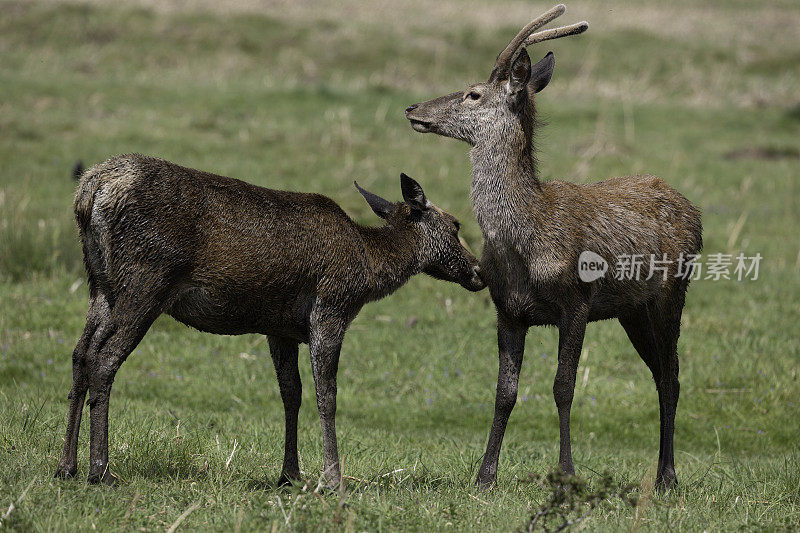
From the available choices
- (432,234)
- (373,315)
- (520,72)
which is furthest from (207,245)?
(373,315)

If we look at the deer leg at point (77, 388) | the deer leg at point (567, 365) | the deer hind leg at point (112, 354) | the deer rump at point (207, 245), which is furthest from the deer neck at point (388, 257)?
the deer leg at point (77, 388)

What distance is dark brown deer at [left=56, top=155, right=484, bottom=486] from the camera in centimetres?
586

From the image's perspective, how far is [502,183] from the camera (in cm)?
678

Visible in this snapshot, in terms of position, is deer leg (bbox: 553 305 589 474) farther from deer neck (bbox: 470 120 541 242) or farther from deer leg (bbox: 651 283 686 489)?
deer leg (bbox: 651 283 686 489)

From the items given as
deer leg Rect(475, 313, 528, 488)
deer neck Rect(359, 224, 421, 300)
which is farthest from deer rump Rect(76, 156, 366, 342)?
deer leg Rect(475, 313, 528, 488)

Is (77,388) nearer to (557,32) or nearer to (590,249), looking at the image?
(590,249)

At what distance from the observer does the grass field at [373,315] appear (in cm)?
612

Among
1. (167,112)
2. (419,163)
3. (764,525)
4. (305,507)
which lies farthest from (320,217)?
(167,112)

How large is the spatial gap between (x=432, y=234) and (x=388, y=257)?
1.54 ft

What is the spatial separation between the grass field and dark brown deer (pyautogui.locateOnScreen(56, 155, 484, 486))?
0.65m

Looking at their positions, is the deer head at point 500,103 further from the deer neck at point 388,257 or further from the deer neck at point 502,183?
the deer neck at point 388,257

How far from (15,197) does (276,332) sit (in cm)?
808

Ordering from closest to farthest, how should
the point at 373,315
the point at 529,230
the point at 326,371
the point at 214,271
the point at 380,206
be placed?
the point at 214,271, the point at 326,371, the point at 529,230, the point at 380,206, the point at 373,315

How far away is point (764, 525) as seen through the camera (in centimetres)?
568
